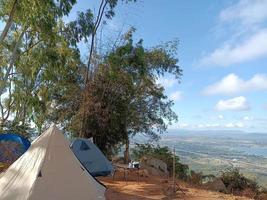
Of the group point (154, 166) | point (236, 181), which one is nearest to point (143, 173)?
point (154, 166)

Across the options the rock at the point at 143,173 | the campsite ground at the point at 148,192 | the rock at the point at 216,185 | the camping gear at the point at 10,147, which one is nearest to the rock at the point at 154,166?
the rock at the point at 143,173

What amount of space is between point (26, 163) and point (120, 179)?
565 centimetres

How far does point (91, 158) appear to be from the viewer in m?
12.7

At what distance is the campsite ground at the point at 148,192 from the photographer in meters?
9.82

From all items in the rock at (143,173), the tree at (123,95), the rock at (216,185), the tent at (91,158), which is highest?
the tree at (123,95)

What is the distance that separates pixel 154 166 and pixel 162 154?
327 cm

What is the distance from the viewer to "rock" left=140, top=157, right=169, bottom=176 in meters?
14.9

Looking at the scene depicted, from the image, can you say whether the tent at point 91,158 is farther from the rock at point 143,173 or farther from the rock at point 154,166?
the rock at point 154,166

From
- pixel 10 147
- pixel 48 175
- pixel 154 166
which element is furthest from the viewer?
pixel 154 166

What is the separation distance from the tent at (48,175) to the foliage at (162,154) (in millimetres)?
8415

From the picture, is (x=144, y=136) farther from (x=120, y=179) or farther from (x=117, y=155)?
(x=120, y=179)

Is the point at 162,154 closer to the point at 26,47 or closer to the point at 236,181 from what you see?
the point at 236,181

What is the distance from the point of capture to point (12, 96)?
24438 mm

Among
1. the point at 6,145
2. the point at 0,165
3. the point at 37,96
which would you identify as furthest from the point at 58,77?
the point at 0,165
